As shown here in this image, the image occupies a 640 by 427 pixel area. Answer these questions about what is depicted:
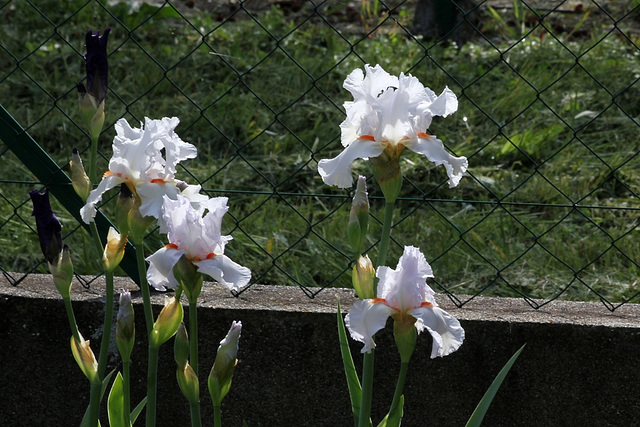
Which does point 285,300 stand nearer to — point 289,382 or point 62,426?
point 289,382

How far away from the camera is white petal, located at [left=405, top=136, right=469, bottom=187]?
1121 mm

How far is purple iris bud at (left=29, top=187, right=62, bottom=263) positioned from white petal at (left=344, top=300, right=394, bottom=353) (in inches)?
16.6

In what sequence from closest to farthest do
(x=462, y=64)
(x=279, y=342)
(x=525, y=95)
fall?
(x=279, y=342), (x=525, y=95), (x=462, y=64)

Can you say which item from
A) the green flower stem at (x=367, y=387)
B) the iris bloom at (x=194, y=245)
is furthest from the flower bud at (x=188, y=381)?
the green flower stem at (x=367, y=387)

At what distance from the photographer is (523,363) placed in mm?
1819

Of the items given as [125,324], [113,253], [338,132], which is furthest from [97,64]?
[338,132]

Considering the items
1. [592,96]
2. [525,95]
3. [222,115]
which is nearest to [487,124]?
[525,95]

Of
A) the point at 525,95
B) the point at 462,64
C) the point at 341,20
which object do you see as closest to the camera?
the point at 525,95

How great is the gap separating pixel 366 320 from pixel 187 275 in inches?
9.4

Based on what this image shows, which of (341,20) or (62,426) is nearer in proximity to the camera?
(62,426)

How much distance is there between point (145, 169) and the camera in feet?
3.77

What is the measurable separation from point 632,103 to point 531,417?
1.76 m

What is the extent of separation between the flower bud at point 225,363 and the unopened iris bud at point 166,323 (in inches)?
3.1

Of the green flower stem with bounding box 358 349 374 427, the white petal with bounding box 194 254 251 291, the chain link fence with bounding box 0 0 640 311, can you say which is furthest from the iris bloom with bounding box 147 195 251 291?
the chain link fence with bounding box 0 0 640 311
